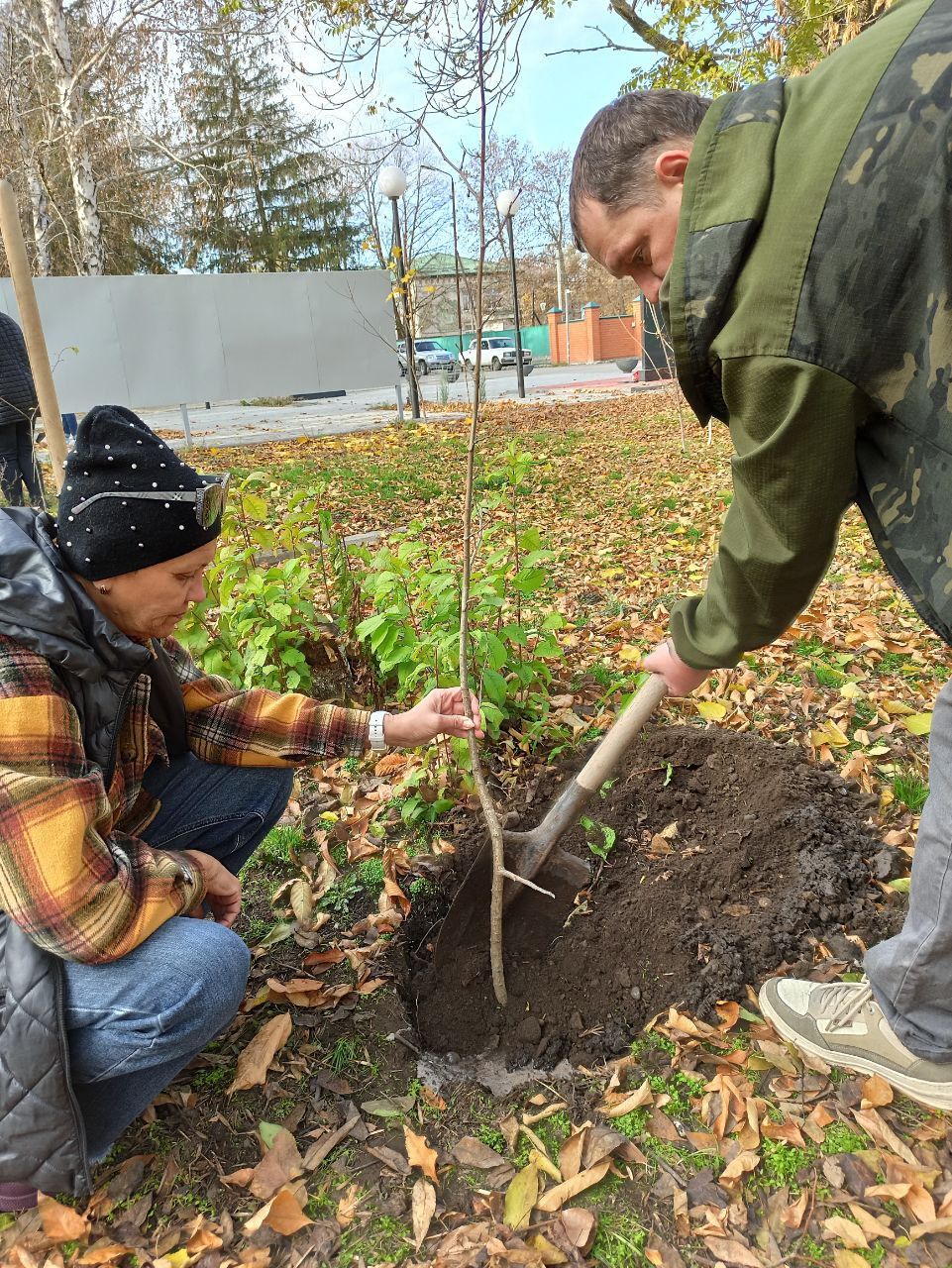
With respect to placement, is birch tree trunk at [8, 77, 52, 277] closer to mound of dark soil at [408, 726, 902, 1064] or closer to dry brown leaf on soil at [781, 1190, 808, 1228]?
mound of dark soil at [408, 726, 902, 1064]

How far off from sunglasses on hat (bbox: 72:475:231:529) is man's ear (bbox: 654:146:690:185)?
992 millimetres

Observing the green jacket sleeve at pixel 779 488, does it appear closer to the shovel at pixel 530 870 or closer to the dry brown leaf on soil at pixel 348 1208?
the shovel at pixel 530 870

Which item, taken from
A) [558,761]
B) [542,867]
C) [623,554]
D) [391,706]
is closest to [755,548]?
[542,867]

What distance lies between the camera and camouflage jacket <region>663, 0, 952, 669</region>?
1.06 m

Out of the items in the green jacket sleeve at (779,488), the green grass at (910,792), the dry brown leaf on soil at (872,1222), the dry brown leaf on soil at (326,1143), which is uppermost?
the green jacket sleeve at (779,488)

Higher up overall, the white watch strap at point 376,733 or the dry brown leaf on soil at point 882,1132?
the white watch strap at point 376,733

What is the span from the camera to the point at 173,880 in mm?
1572

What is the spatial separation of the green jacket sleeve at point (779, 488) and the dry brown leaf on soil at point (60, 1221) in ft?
5.51

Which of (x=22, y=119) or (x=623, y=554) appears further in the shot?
(x=22, y=119)

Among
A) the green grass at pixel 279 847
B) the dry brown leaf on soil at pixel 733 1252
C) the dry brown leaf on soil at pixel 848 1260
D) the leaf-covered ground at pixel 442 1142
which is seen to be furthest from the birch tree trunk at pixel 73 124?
the dry brown leaf on soil at pixel 848 1260

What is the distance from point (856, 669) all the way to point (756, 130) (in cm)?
253

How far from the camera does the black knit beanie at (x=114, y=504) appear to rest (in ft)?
4.89

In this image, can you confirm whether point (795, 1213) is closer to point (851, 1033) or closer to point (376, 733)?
point (851, 1033)

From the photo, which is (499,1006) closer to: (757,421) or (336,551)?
(757,421)
